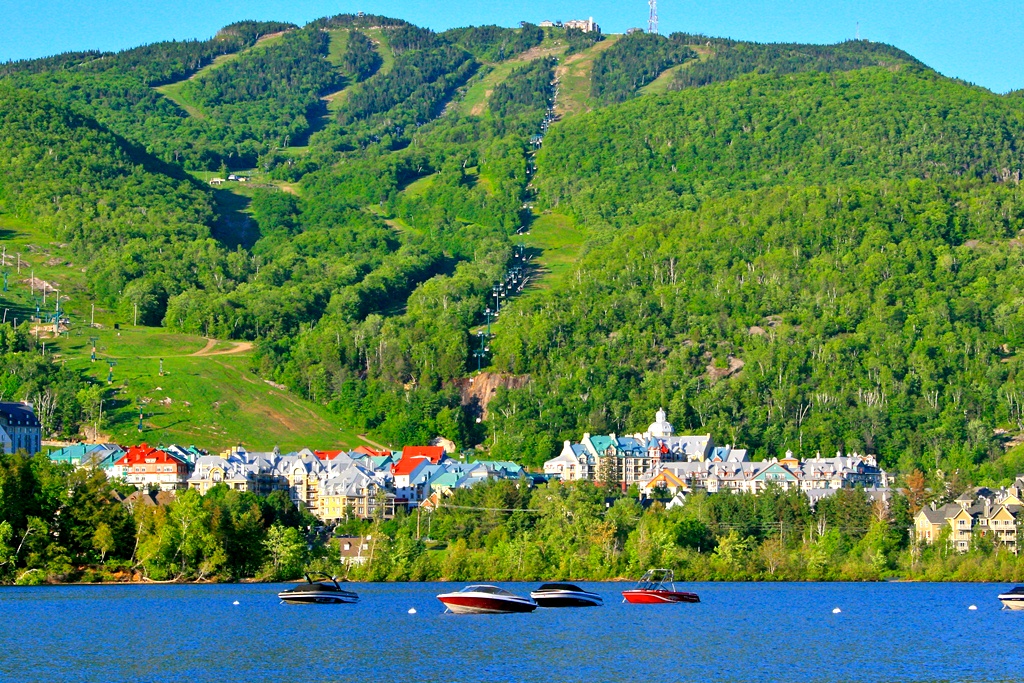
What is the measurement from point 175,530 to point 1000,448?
11858 cm

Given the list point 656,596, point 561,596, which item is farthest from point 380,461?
point 561,596

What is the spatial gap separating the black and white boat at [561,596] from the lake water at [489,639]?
1185 millimetres

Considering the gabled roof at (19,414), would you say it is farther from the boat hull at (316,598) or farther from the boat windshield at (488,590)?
the boat windshield at (488,590)

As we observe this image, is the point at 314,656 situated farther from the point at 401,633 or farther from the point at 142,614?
the point at 142,614

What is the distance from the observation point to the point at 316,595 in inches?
3856

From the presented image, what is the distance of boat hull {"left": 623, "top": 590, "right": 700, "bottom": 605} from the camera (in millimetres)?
100875

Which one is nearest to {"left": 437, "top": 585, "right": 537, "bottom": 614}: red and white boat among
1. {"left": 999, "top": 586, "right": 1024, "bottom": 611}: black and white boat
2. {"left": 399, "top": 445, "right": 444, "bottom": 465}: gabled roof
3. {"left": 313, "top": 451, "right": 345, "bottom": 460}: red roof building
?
{"left": 999, "top": 586, "right": 1024, "bottom": 611}: black and white boat

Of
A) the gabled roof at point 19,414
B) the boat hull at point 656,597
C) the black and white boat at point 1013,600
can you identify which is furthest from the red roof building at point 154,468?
the black and white boat at point 1013,600

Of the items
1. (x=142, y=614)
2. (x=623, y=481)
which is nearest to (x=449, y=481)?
(x=623, y=481)

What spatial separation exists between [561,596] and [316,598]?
47.4 feet

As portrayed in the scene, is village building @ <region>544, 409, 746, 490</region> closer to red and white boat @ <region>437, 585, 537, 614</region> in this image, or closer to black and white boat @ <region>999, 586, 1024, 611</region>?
black and white boat @ <region>999, 586, 1024, 611</region>

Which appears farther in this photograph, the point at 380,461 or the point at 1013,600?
the point at 380,461

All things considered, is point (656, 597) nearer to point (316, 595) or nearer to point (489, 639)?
point (316, 595)

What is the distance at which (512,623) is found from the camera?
88312 mm
